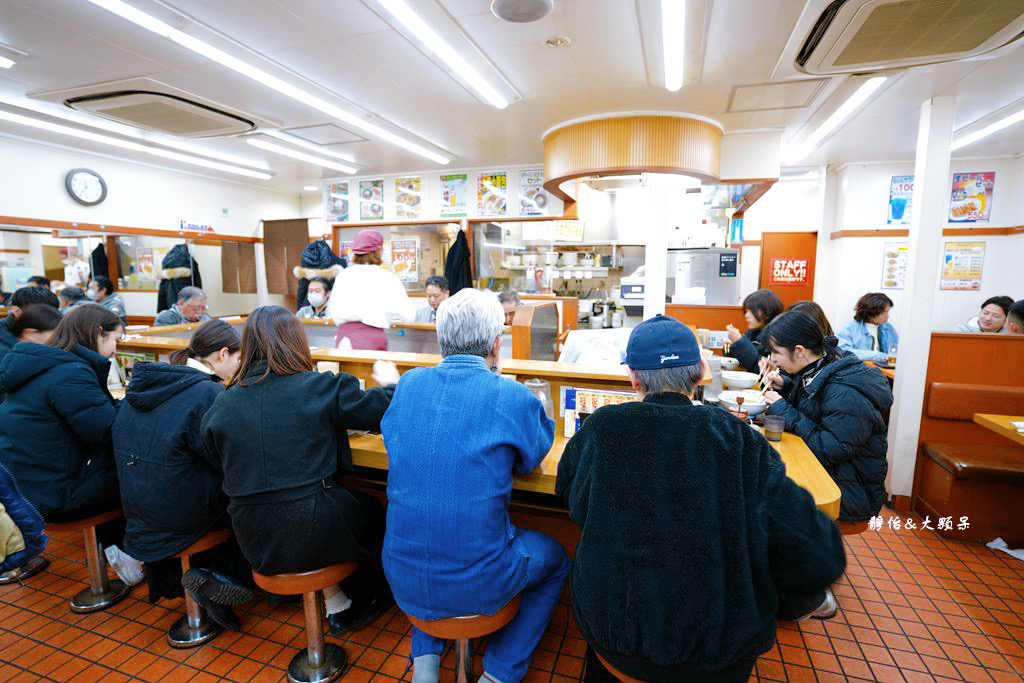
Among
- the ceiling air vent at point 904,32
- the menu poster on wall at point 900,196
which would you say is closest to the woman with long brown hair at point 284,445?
the ceiling air vent at point 904,32

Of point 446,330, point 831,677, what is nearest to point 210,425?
point 446,330

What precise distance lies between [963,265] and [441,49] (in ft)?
22.5

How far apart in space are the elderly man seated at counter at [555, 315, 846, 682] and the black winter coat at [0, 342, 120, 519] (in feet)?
7.70

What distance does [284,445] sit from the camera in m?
1.79

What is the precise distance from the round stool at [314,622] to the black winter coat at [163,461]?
0.47m

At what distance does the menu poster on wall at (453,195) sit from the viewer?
6.93 m

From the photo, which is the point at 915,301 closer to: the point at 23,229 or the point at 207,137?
the point at 207,137

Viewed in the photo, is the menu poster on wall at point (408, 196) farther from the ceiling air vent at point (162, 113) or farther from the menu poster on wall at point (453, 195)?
the ceiling air vent at point (162, 113)

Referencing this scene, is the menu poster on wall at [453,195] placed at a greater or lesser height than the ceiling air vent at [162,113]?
lesser

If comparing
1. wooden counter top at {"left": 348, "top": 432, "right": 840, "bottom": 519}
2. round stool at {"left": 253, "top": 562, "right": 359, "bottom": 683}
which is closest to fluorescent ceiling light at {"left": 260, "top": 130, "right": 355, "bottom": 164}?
wooden counter top at {"left": 348, "top": 432, "right": 840, "bottom": 519}

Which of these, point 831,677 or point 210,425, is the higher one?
point 210,425

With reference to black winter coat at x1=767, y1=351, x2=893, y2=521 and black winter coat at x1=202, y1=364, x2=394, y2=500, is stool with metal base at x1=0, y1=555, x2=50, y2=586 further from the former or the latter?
black winter coat at x1=767, y1=351, x2=893, y2=521

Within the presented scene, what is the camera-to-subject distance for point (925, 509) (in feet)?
11.6

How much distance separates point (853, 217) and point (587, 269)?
12.4 ft
